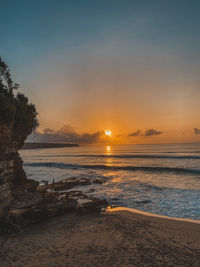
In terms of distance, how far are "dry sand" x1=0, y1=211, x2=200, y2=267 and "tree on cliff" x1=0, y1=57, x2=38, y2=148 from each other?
6151mm

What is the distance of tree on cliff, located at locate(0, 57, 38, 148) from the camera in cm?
859

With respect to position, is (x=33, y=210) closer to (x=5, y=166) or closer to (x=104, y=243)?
(x=5, y=166)

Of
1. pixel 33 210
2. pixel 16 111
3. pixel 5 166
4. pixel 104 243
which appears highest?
pixel 16 111

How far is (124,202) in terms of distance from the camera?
44.1 ft

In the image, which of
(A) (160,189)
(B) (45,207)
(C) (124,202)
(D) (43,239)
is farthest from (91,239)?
(A) (160,189)

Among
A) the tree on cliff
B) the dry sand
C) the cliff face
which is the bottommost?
the dry sand

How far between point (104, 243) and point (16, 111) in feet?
32.1

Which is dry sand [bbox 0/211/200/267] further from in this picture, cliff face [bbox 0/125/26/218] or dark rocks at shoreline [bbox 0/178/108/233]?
cliff face [bbox 0/125/26/218]

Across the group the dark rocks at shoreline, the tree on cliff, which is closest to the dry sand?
the dark rocks at shoreline

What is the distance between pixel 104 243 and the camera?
6762 mm

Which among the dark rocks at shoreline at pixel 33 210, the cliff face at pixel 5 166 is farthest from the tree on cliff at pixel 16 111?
the dark rocks at shoreline at pixel 33 210

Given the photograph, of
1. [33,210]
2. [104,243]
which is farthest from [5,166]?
[104,243]

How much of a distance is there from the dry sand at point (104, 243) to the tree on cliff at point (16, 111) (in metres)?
6.15

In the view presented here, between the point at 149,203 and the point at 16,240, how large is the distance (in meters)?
10.1
